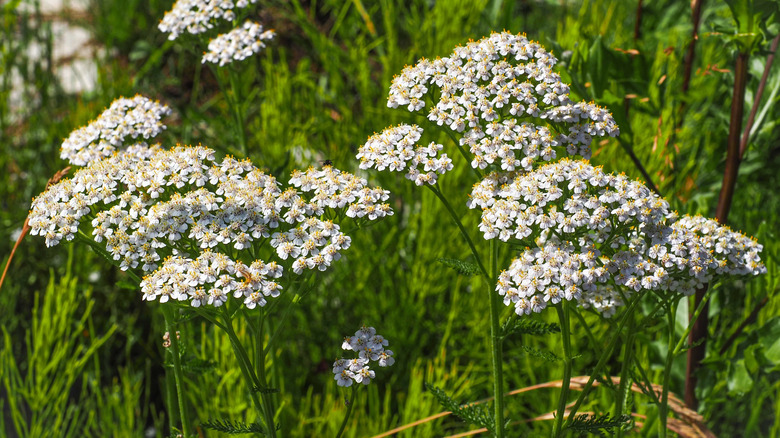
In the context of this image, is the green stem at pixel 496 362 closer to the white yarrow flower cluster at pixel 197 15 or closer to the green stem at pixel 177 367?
the green stem at pixel 177 367

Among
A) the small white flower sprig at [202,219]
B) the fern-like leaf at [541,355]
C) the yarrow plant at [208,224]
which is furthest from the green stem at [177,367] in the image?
the fern-like leaf at [541,355]

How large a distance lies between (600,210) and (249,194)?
0.84 m

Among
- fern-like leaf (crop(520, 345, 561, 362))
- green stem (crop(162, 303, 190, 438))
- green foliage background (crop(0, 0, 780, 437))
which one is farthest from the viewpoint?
green foliage background (crop(0, 0, 780, 437))

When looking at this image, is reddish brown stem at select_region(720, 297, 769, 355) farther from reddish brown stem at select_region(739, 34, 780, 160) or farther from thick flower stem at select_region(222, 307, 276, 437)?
thick flower stem at select_region(222, 307, 276, 437)

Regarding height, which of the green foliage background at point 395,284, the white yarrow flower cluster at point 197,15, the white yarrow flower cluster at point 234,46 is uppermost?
the white yarrow flower cluster at point 197,15

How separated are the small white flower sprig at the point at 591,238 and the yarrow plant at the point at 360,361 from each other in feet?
1.14

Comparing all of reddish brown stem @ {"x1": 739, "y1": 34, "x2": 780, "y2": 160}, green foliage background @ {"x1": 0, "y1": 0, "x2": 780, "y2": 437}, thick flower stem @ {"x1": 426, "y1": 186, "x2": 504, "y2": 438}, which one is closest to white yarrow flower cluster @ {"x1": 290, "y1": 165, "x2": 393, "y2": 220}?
thick flower stem @ {"x1": 426, "y1": 186, "x2": 504, "y2": 438}

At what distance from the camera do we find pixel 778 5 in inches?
88.8

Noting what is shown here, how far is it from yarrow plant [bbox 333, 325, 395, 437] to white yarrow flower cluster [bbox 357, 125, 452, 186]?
41 cm

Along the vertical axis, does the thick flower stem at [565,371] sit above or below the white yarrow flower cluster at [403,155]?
below

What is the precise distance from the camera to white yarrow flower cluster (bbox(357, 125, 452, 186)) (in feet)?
6.16

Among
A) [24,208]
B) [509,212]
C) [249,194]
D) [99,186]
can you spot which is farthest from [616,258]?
[24,208]

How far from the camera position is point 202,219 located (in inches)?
69.9

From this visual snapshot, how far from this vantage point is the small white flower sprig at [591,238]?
1.67 meters
